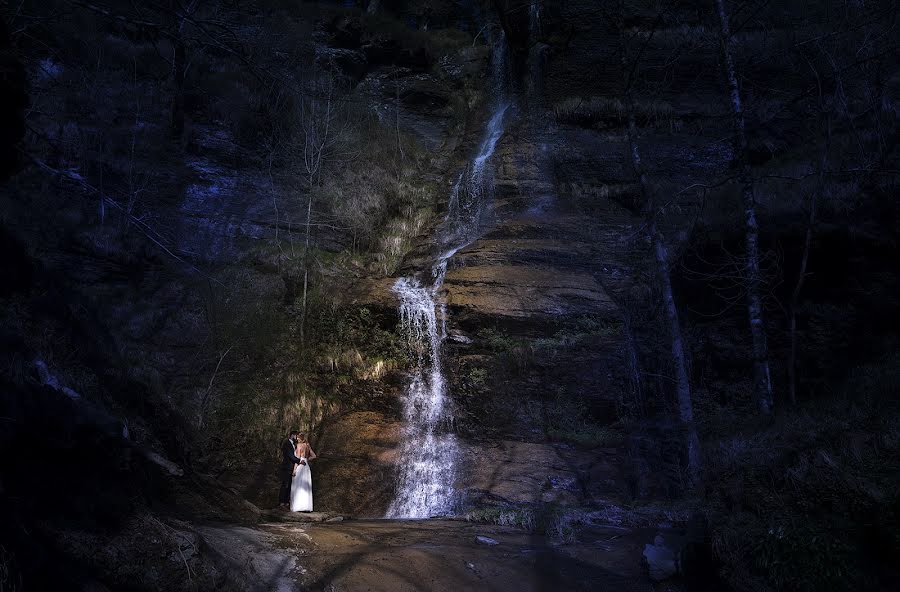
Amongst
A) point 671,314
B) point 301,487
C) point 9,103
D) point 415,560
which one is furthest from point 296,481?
point 671,314

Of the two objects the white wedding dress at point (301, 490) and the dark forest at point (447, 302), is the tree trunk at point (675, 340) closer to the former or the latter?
the dark forest at point (447, 302)

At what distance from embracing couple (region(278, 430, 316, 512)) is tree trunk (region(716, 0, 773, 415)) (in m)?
9.07

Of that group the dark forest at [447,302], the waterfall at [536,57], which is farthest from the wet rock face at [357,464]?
the waterfall at [536,57]

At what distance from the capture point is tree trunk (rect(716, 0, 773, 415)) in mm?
9750

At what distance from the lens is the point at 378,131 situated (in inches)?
942

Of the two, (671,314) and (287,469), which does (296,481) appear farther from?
(671,314)

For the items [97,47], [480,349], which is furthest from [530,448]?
[97,47]

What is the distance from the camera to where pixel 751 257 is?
10.2 meters

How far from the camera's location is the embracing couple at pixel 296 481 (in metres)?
10.3

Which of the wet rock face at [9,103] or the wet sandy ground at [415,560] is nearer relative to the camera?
the wet rock face at [9,103]

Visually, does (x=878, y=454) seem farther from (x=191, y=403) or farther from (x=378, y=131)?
(x=378, y=131)

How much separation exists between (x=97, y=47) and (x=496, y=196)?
693 inches

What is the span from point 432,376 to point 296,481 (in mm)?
5518

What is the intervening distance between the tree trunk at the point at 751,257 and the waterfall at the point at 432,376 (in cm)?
696
